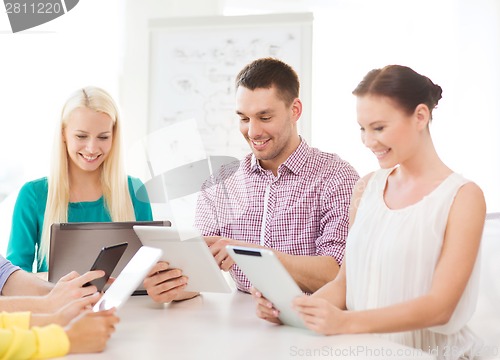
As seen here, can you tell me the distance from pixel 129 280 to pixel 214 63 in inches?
99.8

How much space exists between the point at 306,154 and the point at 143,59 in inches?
75.4

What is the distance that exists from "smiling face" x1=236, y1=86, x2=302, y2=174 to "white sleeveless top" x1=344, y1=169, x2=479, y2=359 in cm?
74

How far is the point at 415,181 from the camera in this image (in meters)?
1.59

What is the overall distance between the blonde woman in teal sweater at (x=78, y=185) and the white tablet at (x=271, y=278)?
46.3 inches

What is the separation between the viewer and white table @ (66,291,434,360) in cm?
129

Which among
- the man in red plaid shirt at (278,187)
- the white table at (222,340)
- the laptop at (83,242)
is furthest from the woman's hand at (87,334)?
the man in red plaid shirt at (278,187)

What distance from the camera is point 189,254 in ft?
5.80

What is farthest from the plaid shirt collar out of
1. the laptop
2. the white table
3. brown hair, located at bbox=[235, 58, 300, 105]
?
the white table

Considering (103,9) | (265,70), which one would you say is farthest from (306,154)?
(103,9)

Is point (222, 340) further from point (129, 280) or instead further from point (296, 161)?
point (296, 161)

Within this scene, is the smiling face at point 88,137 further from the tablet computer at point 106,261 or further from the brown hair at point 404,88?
the brown hair at point 404,88

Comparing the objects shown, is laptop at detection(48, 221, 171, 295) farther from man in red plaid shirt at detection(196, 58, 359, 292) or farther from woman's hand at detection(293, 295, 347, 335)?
woman's hand at detection(293, 295, 347, 335)

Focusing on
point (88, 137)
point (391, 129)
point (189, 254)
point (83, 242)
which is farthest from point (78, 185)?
point (391, 129)

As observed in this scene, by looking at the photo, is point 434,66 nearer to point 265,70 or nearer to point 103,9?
point 265,70
